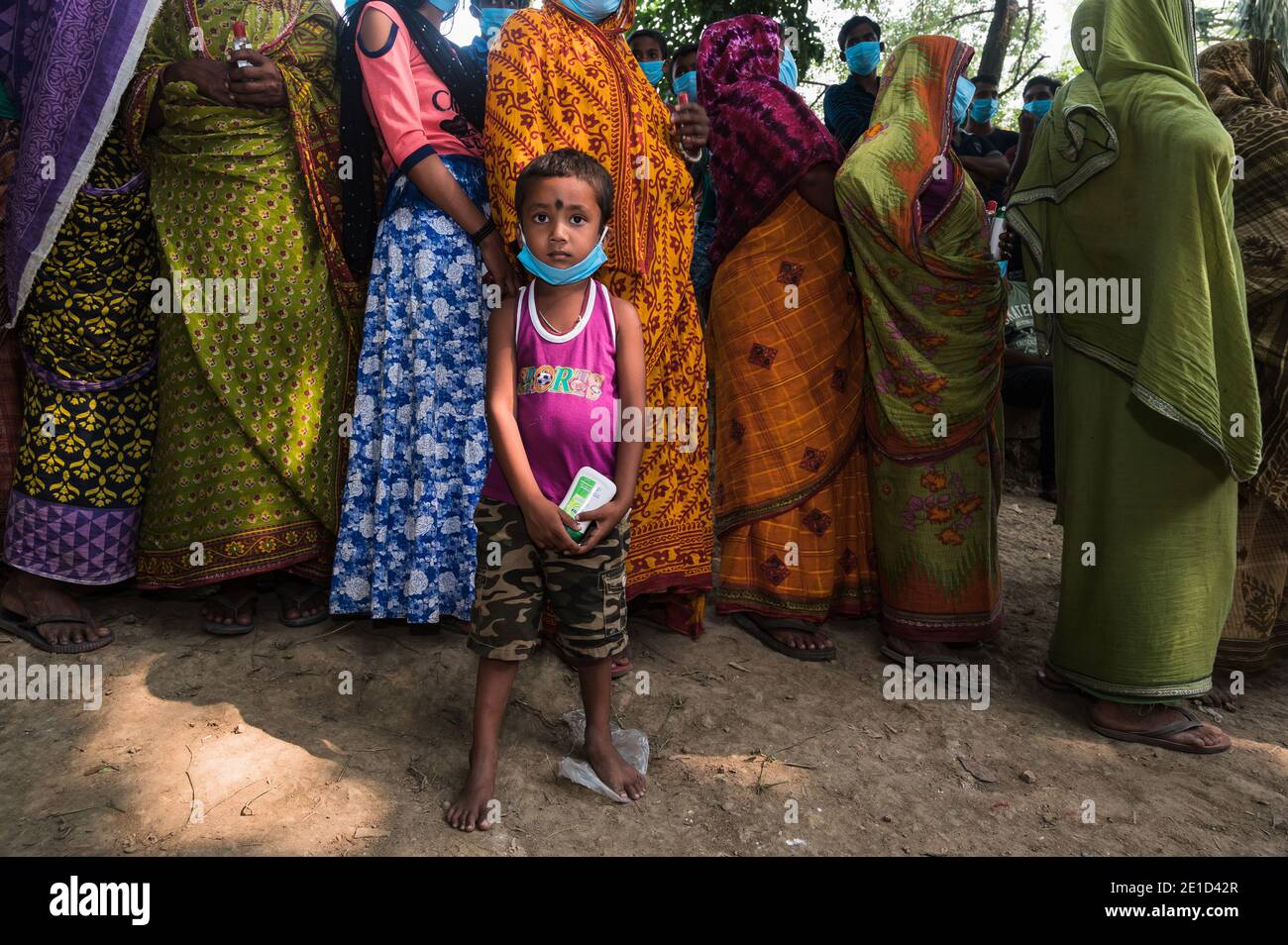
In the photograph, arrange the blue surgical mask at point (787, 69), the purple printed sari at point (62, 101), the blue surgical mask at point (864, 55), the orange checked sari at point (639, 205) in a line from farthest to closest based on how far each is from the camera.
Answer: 1. the blue surgical mask at point (864, 55)
2. the blue surgical mask at point (787, 69)
3. the purple printed sari at point (62, 101)
4. the orange checked sari at point (639, 205)

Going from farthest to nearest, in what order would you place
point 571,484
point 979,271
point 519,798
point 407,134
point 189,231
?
point 979,271, point 189,231, point 407,134, point 519,798, point 571,484

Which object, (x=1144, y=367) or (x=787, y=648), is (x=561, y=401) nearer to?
(x=787, y=648)

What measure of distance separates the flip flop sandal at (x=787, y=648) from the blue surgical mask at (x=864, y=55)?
10.9 ft

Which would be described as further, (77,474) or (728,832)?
(77,474)

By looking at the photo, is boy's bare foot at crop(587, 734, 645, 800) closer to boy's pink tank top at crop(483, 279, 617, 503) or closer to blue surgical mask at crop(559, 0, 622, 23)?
boy's pink tank top at crop(483, 279, 617, 503)

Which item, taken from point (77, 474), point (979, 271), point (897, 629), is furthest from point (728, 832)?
point (77, 474)

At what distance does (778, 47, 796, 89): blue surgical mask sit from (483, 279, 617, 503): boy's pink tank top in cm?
164

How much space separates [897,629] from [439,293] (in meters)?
2.02

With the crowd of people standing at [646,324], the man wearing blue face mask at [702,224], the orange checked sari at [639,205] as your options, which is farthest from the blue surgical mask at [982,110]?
the orange checked sari at [639,205]

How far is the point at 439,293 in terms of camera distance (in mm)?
2709

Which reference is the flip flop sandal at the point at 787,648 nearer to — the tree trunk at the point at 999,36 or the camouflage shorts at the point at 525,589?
the camouflage shorts at the point at 525,589

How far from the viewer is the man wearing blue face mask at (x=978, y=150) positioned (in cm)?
306

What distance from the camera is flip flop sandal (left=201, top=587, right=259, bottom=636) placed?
9.29 ft

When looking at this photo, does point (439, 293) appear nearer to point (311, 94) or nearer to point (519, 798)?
point (311, 94)
